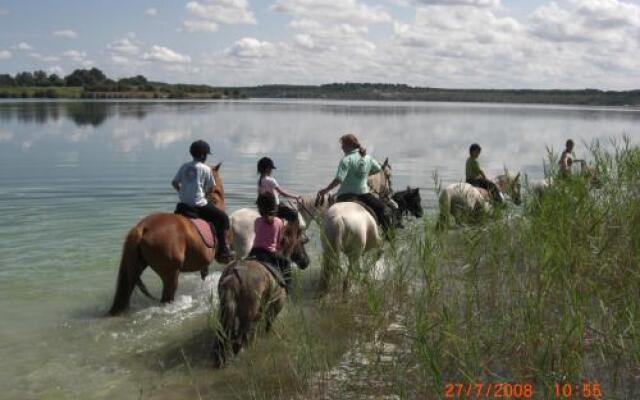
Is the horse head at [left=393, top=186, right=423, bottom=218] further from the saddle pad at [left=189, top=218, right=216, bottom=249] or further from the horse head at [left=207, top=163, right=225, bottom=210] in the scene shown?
the saddle pad at [left=189, top=218, right=216, bottom=249]

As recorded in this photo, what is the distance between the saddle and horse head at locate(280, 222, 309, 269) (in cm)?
161

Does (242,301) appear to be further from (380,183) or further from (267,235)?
(380,183)

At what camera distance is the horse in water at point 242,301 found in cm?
628

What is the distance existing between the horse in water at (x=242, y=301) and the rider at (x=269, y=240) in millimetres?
309

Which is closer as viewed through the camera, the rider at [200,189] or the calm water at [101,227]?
the calm water at [101,227]

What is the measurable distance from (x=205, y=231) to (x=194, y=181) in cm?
75

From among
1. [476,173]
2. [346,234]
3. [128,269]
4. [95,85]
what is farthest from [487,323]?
[95,85]

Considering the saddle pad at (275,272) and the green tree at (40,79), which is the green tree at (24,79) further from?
the saddle pad at (275,272)

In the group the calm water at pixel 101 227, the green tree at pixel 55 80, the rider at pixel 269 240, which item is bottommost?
the calm water at pixel 101 227

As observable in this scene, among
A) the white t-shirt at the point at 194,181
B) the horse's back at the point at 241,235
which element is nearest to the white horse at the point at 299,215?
the horse's back at the point at 241,235

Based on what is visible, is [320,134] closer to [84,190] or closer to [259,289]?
[84,190]

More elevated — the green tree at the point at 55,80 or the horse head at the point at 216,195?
the green tree at the point at 55,80

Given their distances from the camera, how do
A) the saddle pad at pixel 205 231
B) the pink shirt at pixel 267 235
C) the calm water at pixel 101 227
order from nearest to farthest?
the calm water at pixel 101 227, the pink shirt at pixel 267 235, the saddle pad at pixel 205 231

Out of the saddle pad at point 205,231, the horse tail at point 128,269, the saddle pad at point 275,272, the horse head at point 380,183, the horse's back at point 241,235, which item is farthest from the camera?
the horse head at point 380,183
